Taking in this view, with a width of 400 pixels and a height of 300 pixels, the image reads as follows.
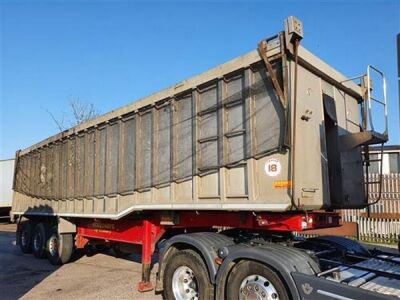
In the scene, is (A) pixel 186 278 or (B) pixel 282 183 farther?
(A) pixel 186 278

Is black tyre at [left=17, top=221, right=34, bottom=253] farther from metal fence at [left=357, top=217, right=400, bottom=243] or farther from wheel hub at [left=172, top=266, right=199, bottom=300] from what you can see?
metal fence at [left=357, top=217, right=400, bottom=243]

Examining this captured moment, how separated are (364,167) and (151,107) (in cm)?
372

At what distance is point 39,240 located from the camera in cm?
1185

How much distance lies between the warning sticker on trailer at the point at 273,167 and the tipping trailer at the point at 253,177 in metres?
0.02

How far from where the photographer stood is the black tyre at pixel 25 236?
12.8 metres

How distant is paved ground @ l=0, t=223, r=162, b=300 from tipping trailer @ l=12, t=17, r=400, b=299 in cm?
88

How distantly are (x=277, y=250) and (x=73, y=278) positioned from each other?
559 centimetres

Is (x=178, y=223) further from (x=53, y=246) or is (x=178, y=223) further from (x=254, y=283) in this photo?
(x=53, y=246)

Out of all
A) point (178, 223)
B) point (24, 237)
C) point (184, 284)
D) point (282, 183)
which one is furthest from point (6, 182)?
point (282, 183)

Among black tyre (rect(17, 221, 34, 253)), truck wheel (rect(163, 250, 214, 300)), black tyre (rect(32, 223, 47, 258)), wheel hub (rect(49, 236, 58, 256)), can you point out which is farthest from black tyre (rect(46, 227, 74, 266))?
truck wheel (rect(163, 250, 214, 300))

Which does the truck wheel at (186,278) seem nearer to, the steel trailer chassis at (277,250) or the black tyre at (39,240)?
the steel trailer chassis at (277,250)

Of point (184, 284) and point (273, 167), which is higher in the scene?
point (273, 167)

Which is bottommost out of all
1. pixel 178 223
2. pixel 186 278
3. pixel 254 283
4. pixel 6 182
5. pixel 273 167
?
pixel 186 278

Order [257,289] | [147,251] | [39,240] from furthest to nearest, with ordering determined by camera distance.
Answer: [39,240], [147,251], [257,289]
